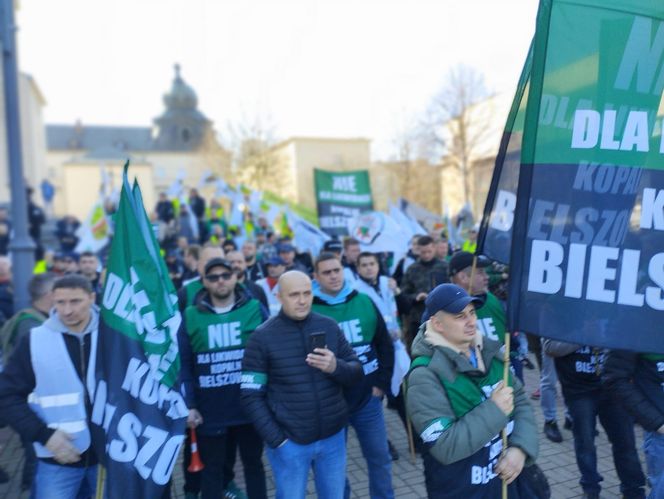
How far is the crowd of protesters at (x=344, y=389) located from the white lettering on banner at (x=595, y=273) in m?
0.38

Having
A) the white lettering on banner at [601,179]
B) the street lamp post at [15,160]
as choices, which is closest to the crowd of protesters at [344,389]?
the white lettering on banner at [601,179]

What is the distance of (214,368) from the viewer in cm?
396

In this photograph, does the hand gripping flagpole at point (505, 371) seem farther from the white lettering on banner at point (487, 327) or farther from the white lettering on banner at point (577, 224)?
the white lettering on banner at point (487, 327)

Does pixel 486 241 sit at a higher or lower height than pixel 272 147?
lower

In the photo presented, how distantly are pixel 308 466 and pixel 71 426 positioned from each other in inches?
56.4

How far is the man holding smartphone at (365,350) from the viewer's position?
3.97m

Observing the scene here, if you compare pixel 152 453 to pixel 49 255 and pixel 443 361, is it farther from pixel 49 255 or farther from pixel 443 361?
pixel 49 255

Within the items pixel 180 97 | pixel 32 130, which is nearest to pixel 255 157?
pixel 32 130

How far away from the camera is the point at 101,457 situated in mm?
2863

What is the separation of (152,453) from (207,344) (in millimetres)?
1143

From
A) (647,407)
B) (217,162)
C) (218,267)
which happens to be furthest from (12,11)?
(217,162)

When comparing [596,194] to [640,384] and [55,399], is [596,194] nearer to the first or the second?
[640,384]

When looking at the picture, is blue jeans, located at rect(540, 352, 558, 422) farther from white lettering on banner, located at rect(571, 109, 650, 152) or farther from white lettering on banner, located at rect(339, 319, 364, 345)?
white lettering on banner, located at rect(571, 109, 650, 152)

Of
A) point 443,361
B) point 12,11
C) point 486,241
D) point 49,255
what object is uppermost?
point 12,11
